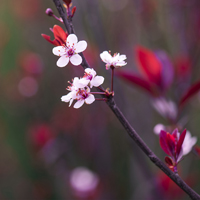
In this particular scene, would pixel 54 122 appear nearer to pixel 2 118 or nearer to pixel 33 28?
pixel 2 118

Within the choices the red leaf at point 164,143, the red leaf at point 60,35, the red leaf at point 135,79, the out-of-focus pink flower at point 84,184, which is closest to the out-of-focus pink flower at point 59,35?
the red leaf at point 60,35

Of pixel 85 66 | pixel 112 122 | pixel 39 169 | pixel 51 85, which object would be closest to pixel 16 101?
pixel 51 85

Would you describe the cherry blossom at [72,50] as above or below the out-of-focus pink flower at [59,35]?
below

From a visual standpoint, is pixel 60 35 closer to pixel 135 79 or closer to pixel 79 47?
pixel 79 47

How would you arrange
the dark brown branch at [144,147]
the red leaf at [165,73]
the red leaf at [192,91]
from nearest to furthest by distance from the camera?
the dark brown branch at [144,147]
the red leaf at [192,91]
the red leaf at [165,73]

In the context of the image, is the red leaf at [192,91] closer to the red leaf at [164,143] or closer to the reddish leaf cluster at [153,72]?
the reddish leaf cluster at [153,72]

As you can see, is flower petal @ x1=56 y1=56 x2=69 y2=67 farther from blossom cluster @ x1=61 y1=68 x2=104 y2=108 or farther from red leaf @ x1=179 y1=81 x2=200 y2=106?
red leaf @ x1=179 y1=81 x2=200 y2=106

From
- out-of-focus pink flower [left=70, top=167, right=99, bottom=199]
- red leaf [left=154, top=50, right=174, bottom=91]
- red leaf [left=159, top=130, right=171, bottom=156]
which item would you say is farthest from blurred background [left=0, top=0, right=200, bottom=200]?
red leaf [left=159, top=130, right=171, bottom=156]

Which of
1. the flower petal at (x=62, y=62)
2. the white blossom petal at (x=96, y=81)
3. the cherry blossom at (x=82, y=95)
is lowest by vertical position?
the cherry blossom at (x=82, y=95)
